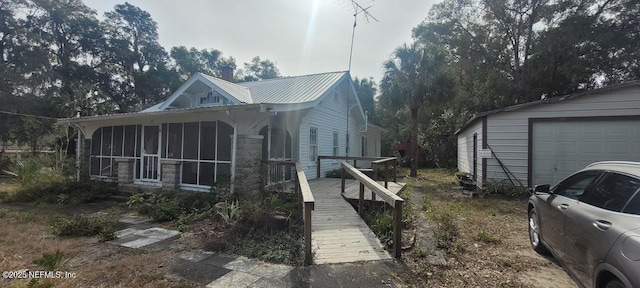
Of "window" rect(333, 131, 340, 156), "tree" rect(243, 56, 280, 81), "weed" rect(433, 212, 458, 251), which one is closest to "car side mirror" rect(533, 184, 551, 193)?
"weed" rect(433, 212, 458, 251)

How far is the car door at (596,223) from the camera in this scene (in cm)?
250

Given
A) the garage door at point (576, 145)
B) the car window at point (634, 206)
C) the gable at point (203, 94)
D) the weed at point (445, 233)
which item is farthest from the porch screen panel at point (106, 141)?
the garage door at point (576, 145)

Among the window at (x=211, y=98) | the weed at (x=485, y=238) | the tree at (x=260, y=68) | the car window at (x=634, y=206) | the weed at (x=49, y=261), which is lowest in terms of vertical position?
the weed at (x=485, y=238)

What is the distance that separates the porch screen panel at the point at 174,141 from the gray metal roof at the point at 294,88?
10.5 ft

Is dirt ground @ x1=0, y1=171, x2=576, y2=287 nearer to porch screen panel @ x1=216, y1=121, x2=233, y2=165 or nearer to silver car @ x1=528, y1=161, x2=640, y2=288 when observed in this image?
silver car @ x1=528, y1=161, x2=640, y2=288

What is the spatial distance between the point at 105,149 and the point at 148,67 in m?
22.4

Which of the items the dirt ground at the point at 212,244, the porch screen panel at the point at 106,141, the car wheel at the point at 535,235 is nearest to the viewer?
the dirt ground at the point at 212,244

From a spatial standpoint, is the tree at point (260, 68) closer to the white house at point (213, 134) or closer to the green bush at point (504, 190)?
the white house at point (213, 134)

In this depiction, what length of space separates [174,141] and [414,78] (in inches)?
465

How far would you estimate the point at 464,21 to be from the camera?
22.1 m

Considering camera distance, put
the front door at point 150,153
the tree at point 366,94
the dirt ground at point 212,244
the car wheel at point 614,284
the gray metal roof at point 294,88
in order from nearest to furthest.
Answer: the car wheel at point 614,284 < the dirt ground at point 212,244 < the front door at point 150,153 < the gray metal roof at point 294,88 < the tree at point 366,94

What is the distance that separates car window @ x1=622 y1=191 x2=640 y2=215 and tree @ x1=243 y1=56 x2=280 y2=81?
3848cm

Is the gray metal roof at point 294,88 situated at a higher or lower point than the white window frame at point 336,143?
higher

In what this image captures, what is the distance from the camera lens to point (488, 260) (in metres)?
4.36
